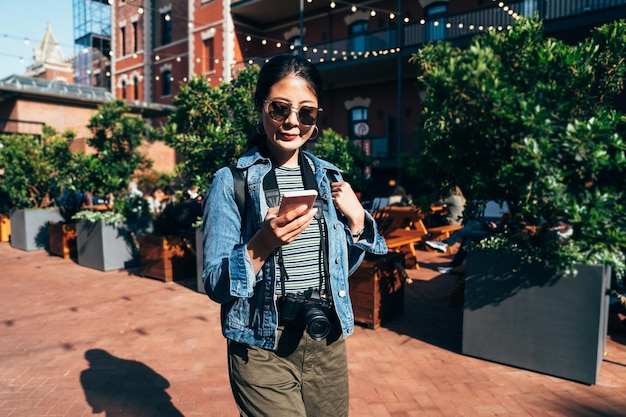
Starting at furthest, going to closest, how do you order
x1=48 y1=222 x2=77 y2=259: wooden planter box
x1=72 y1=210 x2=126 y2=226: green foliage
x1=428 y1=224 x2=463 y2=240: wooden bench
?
x1=48 y1=222 x2=77 y2=259: wooden planter box, x1=428 y1=224 x2=463 y2=240: wooden bench, x1=72 y1=210 x2=126 y2=226: green foliage

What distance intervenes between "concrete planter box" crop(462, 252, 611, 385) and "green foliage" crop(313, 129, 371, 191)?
2.61 m

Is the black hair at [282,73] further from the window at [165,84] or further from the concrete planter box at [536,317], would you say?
the window at [165,84]

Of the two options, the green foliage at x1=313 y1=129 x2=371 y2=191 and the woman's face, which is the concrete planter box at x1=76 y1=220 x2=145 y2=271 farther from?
the woman's face

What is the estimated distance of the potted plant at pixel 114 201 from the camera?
25.9 feet

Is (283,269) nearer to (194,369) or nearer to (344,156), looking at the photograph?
(194,369)

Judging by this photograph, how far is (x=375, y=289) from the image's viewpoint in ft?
15.0

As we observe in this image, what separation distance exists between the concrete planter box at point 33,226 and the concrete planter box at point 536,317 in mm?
10111

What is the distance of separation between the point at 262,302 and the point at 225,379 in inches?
94.6

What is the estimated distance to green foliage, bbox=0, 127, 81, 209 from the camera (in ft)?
33.3

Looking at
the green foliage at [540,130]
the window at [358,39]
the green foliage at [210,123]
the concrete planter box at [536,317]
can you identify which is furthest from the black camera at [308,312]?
the window at [358,39]

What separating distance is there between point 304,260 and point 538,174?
268 centimetres

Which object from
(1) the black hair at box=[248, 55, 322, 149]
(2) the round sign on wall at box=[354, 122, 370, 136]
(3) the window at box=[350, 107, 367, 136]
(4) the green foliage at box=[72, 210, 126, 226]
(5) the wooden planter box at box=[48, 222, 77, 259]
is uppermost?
(3) the window at box=[350, 107, 367, 136]

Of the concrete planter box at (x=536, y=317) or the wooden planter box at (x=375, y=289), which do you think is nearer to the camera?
the concrete planter box at (x=536, y=317)

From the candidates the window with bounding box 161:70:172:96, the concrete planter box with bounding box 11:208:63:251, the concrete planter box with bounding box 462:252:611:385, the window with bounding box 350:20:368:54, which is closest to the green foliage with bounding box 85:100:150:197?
the concrete planter box with bounding box 11:208:63:251
